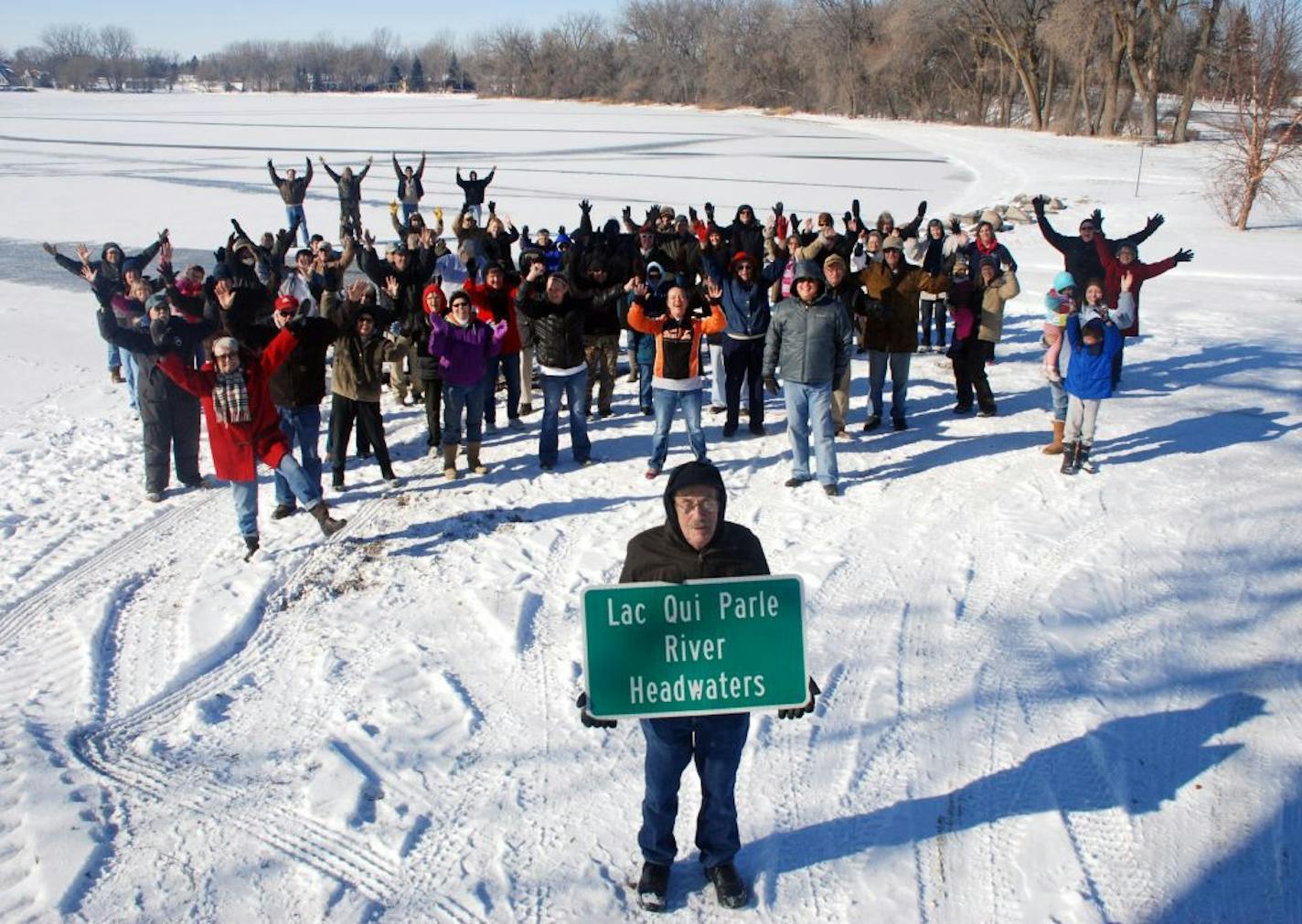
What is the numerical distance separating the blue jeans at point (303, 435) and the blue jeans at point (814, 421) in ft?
11.2

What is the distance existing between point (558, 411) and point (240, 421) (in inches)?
97.1

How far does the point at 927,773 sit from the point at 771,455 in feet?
13.1

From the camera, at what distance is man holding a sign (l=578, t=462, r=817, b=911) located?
319 cm

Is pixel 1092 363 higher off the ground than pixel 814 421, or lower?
higher

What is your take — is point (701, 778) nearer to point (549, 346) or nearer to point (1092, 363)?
point (549, 346)

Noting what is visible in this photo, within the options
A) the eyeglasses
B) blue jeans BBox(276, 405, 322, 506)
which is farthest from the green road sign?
blue jeans BBox(276, 405, 322, 506)

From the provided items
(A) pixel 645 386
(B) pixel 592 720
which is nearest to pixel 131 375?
(A) pixel 645 386

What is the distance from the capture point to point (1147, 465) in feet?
24.9

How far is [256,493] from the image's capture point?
6.13m

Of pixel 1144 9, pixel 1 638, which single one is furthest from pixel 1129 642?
pixel 1144 9

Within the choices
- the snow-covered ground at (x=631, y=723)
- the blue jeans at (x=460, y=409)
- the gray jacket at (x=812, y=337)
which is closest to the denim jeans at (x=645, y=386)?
the snow-covered ground at (x=631, y=723)

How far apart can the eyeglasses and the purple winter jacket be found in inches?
173

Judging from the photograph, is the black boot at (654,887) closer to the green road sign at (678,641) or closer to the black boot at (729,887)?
the black boot at (729,887)

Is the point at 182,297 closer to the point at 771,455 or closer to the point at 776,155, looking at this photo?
the point at 771,455
